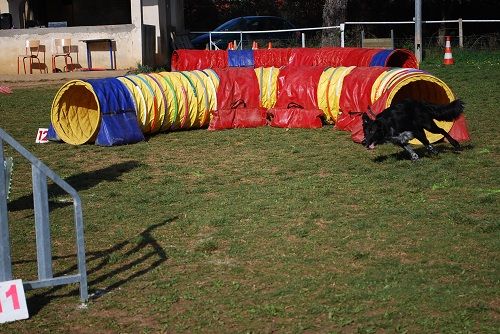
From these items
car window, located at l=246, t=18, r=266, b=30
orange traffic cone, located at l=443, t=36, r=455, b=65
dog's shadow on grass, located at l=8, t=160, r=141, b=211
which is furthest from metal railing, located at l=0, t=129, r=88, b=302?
car window, located at l=246, t=18, r=266, b=30

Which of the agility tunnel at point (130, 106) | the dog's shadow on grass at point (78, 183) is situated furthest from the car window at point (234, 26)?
the dog's shadow on grass at point (78, 183)

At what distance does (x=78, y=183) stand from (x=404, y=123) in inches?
173

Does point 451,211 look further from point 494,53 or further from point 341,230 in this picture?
point 494,53

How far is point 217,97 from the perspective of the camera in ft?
49.9

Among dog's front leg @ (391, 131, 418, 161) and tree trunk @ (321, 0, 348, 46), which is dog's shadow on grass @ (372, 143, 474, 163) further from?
tree trunk @ (321, 0, 348, 46)

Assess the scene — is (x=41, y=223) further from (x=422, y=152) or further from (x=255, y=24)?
(x=255, y=24)

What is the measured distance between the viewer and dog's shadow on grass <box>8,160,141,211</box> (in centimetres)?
929

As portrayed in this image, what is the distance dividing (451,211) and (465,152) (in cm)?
356

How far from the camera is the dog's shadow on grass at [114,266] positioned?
614cm

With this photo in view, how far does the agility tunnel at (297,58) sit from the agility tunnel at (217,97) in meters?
2.27

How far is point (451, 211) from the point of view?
8234 mm

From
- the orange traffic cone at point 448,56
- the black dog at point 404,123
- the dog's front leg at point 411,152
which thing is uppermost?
the orange traffic cone at point 448,56

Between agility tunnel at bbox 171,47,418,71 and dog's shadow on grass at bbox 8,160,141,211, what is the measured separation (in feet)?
23.7

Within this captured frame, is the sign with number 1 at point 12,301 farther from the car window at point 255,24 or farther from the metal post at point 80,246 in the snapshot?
the car window at point 255,24
